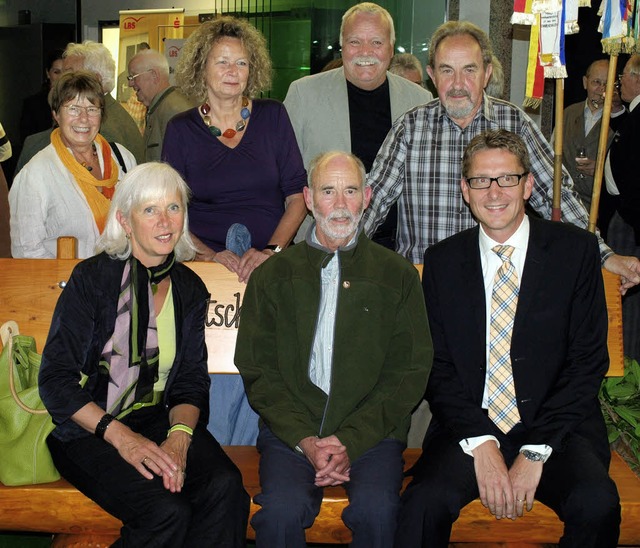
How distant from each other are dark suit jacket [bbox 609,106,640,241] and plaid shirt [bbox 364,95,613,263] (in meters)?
1.72

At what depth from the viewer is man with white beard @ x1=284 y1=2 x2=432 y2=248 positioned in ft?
16.3

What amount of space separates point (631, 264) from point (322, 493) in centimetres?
167

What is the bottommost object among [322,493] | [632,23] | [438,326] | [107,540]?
[107,540]

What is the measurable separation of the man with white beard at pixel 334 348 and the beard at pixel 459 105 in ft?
2.41

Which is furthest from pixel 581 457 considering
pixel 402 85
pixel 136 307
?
pixel 402 85

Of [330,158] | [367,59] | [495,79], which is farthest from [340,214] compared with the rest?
[495,79]

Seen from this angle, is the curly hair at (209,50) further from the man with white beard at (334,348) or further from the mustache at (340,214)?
the mustache at (340,214)

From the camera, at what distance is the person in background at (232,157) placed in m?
4.54

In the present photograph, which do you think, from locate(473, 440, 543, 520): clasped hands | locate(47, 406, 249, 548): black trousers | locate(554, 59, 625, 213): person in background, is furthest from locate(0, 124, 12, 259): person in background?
locate(554, 59, 625, 213): person in background

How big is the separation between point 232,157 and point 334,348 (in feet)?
4.12

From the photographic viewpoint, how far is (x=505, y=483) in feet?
11.4

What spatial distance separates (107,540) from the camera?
3777 millimetres

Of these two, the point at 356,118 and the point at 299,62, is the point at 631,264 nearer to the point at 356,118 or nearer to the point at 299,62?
the point at 356,118

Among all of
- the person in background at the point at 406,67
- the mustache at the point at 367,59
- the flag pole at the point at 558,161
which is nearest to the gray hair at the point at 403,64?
the person in background at the point at 406,67
